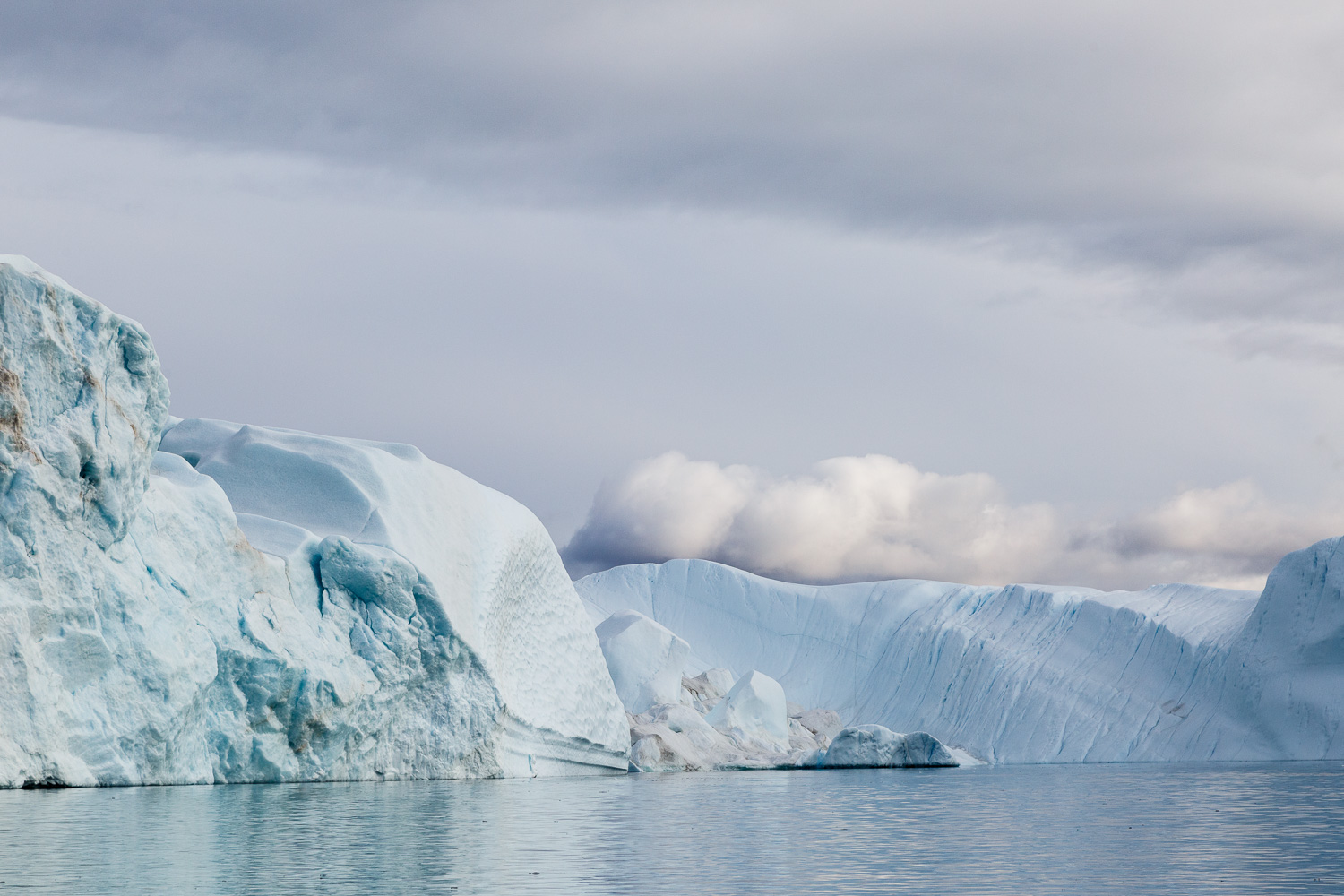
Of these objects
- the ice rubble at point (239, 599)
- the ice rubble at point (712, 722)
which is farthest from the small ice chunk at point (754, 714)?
the ice rubble at point (239, 599)

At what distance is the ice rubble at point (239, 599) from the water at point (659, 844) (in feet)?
5.40

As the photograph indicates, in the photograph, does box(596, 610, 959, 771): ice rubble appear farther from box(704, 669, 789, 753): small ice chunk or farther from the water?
the water

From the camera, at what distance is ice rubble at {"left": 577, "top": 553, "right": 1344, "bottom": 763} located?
40.0 metres

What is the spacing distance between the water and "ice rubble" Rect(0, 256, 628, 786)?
165 cm

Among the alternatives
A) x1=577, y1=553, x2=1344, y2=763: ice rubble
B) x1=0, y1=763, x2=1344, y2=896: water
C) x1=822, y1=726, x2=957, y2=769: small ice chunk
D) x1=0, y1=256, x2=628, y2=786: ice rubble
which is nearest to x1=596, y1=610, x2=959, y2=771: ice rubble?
x1=822, y1=726, x2=957, y2=769: small ice chunk

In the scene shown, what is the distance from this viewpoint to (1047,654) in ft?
156

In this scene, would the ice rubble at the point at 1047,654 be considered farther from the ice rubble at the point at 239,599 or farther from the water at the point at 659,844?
the water at the point at 659,844

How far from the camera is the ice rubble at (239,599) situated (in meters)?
15.0

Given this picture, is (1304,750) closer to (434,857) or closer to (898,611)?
(898,611)

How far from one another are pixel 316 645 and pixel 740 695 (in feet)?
72.0

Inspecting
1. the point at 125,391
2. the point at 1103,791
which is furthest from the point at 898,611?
the point at 125,391

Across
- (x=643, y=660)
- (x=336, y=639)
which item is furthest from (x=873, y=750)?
(x=336, y=639)

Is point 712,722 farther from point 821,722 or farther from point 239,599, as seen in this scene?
point 239,599

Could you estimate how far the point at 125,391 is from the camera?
16.9m
